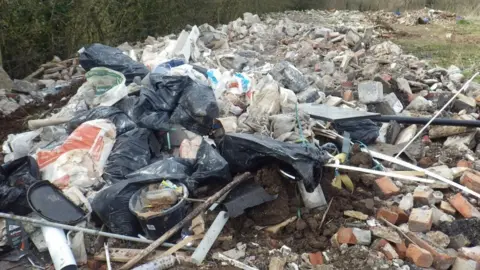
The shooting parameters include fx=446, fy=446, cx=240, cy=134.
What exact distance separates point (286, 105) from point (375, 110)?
50.9 inches

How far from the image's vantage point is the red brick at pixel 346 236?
3.12 m

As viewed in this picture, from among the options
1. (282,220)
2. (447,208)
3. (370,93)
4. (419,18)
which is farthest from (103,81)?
(419,18)

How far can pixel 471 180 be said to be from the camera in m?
3.77

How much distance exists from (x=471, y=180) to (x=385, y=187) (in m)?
0.74

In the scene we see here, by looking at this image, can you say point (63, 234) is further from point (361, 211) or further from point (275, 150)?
point (361, 211)

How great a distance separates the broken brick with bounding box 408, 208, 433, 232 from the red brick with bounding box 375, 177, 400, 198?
375mm

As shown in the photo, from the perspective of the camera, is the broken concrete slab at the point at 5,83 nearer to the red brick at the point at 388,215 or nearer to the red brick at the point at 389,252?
the red brick at the point at 388,215

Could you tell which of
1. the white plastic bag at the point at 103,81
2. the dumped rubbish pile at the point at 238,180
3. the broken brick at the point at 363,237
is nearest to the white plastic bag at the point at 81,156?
the dumped rubbish pile at the point at 238,180

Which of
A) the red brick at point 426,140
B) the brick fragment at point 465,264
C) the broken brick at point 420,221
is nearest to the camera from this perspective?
the brick fragment at point 465,264

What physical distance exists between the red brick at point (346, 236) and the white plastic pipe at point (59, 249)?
71.7 inches

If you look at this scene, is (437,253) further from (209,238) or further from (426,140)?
(426,140)

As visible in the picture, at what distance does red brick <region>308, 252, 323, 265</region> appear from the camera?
303cm

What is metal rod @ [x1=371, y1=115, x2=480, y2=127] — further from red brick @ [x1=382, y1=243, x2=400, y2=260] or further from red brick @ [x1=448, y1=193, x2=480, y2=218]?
red brick @ [x1=382, y1=243, x2=400, y2=260]

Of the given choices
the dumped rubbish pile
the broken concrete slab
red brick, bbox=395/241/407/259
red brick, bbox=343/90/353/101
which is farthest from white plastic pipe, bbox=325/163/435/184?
the broken concrete slab
